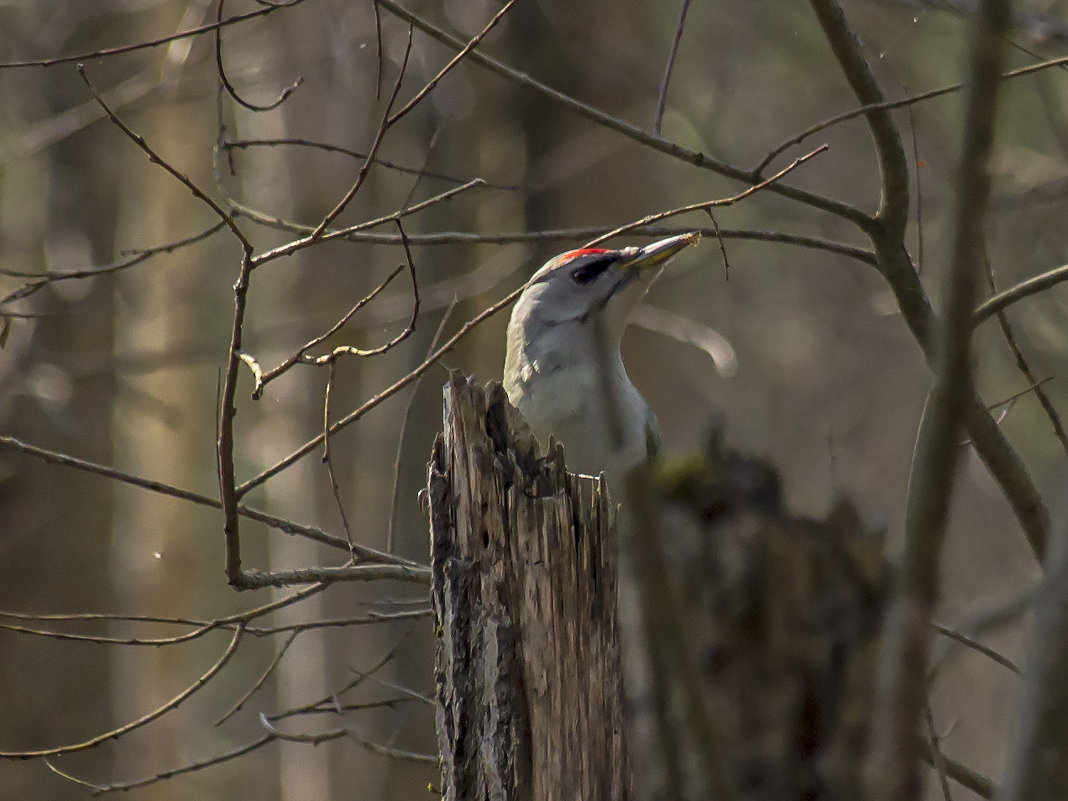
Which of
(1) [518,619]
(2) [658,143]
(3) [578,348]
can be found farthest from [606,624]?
(3) [578,348]

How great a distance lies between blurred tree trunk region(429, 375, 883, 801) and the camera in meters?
2.74

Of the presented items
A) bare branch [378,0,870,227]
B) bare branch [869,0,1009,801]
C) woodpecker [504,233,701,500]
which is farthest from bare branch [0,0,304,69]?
bare branch [869,0,1009,801]

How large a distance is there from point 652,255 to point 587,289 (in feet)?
1.15

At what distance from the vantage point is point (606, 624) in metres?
2.86

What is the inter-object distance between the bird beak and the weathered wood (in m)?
1.68

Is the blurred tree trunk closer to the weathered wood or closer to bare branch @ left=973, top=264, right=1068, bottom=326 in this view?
the weathered wood

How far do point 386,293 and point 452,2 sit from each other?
2.29 m

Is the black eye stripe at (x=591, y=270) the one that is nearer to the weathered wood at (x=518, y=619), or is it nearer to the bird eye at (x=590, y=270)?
the bird eye at (x=590, y=270)

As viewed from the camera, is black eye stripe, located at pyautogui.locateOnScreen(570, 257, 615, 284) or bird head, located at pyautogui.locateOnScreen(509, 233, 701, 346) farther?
black eye stripe, located at pyautogui.locateOnScreen(570, 257, 615, 284)

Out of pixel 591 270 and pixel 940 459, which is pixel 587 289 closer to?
pixel 591 270

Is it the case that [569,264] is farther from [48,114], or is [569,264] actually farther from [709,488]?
[48,114]

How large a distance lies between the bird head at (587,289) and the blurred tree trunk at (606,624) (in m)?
1.67

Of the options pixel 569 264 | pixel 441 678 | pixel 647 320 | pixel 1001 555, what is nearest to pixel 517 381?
pixel 569 264

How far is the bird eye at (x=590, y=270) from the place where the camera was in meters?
4.80
